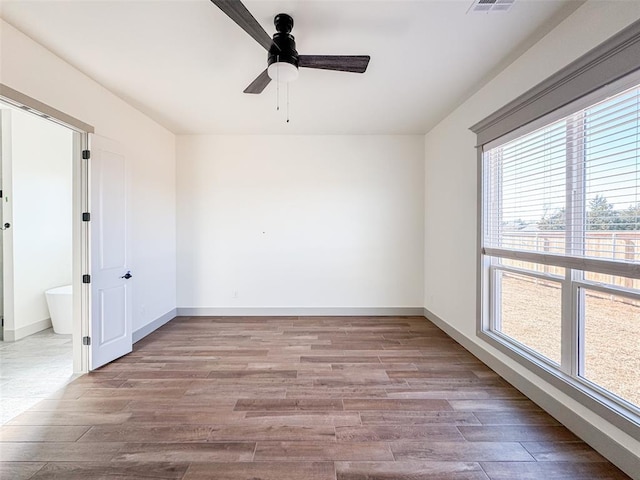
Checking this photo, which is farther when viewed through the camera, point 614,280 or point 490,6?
point 490,6

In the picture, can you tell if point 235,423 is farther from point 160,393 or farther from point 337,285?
point 337,285

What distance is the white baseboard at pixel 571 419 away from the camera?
61.4 inches

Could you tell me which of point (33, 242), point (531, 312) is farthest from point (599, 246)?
point (33, 242)

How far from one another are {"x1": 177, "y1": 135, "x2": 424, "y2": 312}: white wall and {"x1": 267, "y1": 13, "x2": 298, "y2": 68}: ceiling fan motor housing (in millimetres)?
2456

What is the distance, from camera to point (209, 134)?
14.4 feet

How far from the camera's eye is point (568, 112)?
1.96 meters

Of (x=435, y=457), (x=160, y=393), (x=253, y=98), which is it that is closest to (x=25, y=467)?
(x=160, y=393)

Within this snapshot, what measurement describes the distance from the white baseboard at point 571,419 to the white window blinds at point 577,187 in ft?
3.36

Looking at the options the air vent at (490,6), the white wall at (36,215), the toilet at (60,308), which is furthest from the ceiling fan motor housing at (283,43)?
the toilet at (60,308)

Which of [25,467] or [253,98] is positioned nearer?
[25,467]

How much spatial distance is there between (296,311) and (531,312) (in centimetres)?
306

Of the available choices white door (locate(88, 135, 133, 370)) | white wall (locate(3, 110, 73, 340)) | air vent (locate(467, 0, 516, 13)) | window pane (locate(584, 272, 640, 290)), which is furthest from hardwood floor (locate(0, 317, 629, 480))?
air vent (locate(467, 0, 516, 13))

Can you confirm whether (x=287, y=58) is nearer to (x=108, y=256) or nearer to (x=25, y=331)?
(x=108, y=256)

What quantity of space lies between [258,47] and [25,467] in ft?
10.7
